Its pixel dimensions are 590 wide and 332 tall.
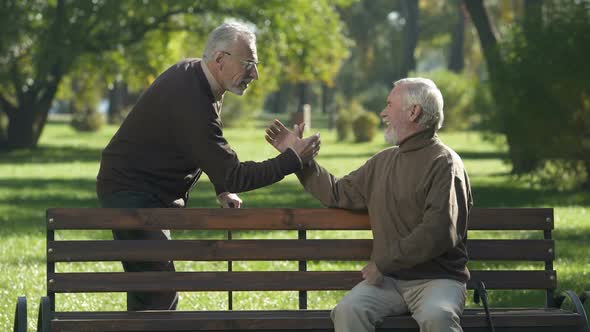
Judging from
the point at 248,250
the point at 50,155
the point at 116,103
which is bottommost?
the point at 116,103

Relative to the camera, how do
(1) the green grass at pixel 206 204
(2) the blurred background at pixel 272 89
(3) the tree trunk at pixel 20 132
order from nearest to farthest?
(1) the green grass at pixel 206 204
(2) the blurred background at pixel 272 89
(3) the tree trunk at pixel 20 132

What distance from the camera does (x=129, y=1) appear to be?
34.2 meters

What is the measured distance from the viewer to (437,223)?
18.5ft

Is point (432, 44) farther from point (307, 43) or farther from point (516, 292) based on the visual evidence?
point (516, 292)

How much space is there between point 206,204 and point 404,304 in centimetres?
1373

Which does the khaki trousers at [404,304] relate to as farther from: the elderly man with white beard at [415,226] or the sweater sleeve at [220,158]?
the sweater sleeve at [220,158]

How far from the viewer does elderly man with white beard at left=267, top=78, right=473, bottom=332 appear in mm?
5645

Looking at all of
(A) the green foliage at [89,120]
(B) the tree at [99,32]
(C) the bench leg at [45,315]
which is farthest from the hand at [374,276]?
(A) the green foliage at [89,120]

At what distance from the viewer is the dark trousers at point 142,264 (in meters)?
6.21

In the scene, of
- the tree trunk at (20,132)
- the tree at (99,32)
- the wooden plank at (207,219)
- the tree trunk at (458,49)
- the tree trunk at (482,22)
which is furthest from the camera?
the tree trunk at (458,49)

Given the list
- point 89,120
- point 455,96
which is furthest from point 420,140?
point 89,120

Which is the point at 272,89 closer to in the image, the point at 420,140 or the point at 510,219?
the point at 510,219

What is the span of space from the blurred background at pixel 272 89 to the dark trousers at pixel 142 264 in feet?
2.73

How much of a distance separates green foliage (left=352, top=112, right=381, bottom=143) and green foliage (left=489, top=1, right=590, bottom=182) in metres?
21.7
